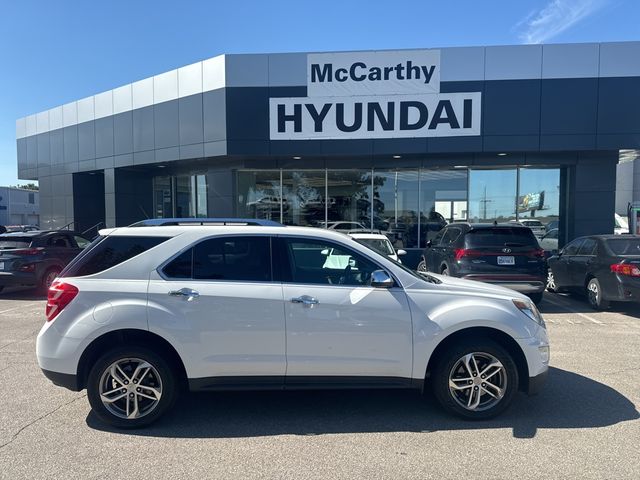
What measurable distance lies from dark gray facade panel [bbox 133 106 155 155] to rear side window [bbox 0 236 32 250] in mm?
Result: 5693

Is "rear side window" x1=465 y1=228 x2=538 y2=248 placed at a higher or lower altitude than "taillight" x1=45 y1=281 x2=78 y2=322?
higher

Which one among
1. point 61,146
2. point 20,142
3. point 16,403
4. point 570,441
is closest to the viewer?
point 570,441

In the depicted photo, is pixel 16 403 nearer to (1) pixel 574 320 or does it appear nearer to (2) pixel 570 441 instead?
(2) pixel 570 441

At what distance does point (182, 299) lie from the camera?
3838mm

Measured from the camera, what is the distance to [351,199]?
15531 millimetres

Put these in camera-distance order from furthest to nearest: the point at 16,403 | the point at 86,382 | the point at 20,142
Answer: the point at 20,142
the point at 16,403
the point at 86,382

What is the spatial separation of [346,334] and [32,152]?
70.0 feet

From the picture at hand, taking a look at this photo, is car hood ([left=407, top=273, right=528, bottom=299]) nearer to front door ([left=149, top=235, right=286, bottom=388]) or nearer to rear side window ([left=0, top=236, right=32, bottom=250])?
front door ([left=149, top=235, right=286, bottom=388])

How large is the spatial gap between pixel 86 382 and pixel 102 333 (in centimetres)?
53

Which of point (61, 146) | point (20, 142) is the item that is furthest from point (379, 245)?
point (20, 142)

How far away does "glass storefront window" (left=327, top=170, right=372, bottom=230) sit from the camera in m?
15.4

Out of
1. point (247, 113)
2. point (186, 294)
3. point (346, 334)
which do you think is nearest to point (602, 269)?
point (346, 334)

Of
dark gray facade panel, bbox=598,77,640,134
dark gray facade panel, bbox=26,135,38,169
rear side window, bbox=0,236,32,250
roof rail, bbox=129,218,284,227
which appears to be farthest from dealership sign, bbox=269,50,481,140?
dark gray facade panel, bbox=26,135,38,169

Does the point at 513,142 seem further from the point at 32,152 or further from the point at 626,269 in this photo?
the point at 32,152
